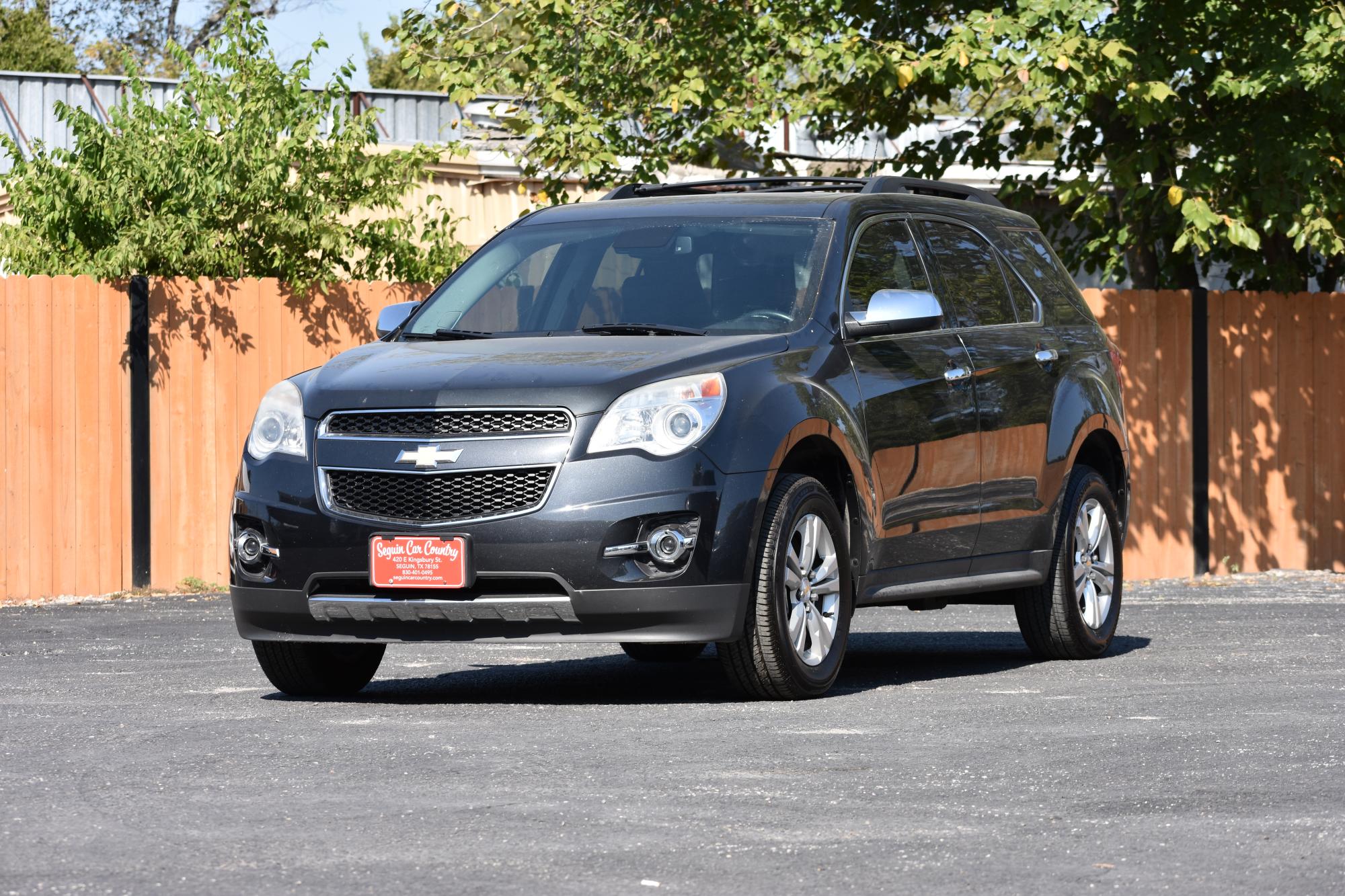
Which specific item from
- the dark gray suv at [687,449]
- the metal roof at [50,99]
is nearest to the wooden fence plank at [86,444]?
the dark gray suv at [687,449]

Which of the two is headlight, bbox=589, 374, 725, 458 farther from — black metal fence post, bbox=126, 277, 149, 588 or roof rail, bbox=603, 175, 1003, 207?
black metal fence post, bbox=126, 277, 149, 588

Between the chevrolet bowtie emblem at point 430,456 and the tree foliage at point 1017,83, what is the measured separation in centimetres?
765

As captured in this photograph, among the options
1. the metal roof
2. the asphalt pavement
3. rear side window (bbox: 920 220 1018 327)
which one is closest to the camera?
the asphalt pavement

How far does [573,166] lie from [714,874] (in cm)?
1132

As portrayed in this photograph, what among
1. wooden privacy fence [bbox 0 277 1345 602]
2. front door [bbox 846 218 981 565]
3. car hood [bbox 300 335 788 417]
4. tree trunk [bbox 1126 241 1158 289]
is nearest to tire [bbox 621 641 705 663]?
front door [bbox 846 218 981 565]

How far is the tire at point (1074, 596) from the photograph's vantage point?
999cm

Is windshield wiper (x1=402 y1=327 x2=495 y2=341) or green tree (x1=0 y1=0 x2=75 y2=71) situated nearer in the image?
windshield wiper (x1=402 y1=327 x2=495 y2=341)

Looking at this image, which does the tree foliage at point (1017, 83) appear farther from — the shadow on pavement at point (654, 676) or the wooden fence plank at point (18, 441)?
the shadow on pavement at point (654, 676)

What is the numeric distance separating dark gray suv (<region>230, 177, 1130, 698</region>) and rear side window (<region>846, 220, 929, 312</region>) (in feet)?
0.05

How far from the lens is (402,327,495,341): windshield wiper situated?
8.82 meters

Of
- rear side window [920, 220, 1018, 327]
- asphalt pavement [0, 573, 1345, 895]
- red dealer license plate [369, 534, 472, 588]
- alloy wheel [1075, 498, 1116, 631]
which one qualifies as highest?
rear side window [920, 220, 1018, 327]

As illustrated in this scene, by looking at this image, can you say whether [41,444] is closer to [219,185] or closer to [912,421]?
[219,185]

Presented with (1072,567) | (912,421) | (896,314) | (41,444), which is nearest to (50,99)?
(41,444)

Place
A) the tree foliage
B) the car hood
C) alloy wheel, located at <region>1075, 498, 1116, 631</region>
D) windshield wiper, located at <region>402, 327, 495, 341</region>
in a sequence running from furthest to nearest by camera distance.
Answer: the tree foliage < alloy wheel, located at <region>1075, 498, 1116, 631</region> < windshield wiper, located at <region>402, 327, 495, 341</region> < the car hood
